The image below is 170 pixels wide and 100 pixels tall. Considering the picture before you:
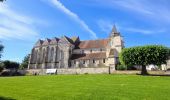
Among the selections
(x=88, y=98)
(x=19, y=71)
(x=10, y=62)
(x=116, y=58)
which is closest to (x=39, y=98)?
(x=88, y=98)

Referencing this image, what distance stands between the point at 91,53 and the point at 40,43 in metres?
26.4

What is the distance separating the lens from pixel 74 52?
4306 inches

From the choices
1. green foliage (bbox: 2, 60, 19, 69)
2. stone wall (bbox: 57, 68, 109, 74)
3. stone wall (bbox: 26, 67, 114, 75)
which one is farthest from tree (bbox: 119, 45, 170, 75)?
green foliage (bbox: 2, 60, 19, 69)

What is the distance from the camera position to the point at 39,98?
21875 mm

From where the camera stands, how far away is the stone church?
97375 mm

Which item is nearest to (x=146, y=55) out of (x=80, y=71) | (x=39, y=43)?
(x=80, y=71)

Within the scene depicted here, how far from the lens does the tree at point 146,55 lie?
6825cm

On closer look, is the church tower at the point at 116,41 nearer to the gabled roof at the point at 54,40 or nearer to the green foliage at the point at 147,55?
the gabled roof at the point at 54,40

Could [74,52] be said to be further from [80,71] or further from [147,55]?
[147,55]

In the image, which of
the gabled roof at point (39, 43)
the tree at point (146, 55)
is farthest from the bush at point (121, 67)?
the gabled roof at point (39, 43)

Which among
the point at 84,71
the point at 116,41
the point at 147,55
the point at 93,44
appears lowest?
the point at 84,71

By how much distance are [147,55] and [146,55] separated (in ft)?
1.36

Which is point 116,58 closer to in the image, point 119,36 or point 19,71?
point 119,36

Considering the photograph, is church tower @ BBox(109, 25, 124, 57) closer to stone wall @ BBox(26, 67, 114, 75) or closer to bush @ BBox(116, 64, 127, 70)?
bush @ BBox(116, 64, 127, 70)
